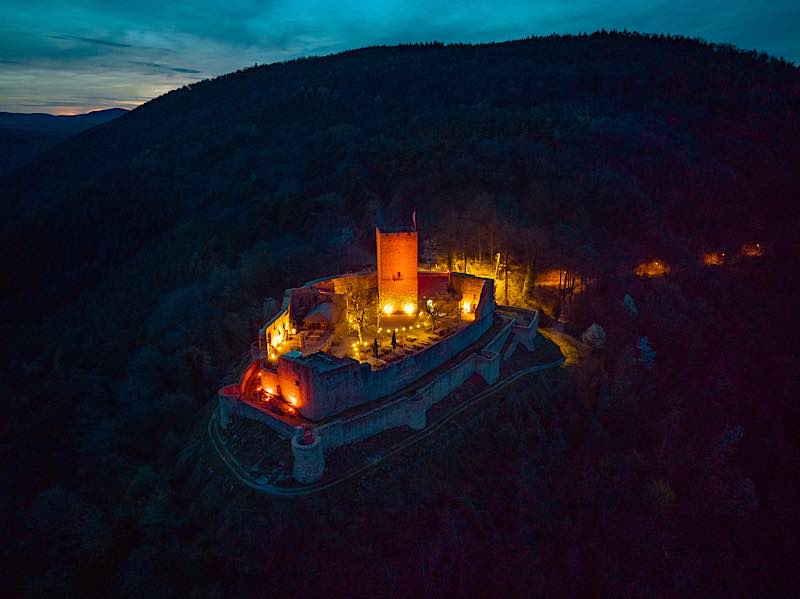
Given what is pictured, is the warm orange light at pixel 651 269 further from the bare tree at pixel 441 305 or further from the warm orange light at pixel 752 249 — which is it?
the bare tree at pixel 441 305

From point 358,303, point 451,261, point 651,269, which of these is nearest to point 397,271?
point 358,303

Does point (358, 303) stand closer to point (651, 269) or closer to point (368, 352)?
point (368, 352)

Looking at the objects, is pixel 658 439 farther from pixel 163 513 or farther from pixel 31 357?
pixel 31 357

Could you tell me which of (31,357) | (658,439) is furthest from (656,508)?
(31,357)

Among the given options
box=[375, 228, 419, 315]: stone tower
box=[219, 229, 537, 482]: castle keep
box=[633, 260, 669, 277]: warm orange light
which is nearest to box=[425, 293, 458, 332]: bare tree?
box=[219, 229, 537, 482]: castle keep

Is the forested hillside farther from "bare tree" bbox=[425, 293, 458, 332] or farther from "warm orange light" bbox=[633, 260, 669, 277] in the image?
"bare tree" bbox=[425, 293, 458, 332]

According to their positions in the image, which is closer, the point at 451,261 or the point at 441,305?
the point at 441,305
